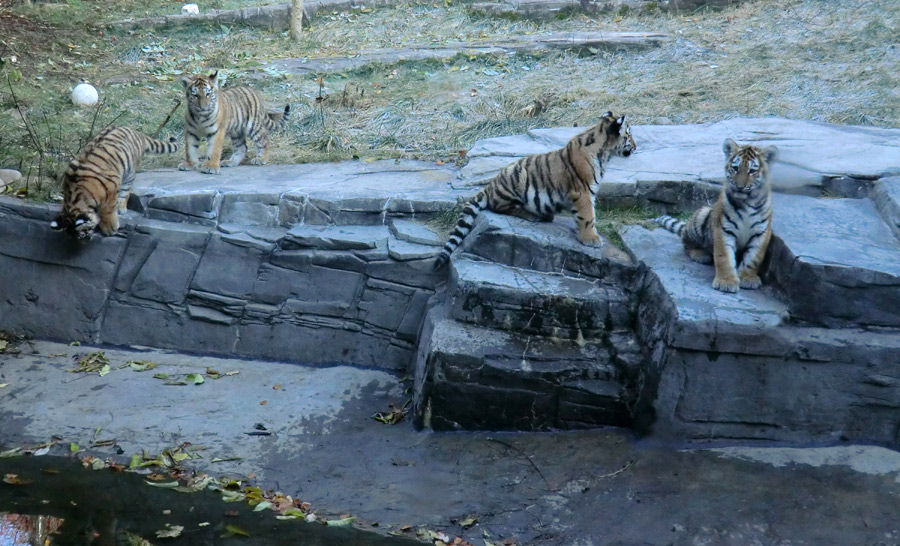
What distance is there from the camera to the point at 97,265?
279 inches

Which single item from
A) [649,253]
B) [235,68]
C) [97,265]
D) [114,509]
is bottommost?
[114,509]

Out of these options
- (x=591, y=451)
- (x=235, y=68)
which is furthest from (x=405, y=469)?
(x=235, y=68)

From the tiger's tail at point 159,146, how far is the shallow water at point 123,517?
3.22 meters

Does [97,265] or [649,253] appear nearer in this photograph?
[649,253]

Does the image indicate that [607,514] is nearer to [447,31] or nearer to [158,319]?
[158,319]

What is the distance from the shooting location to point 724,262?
559 cm

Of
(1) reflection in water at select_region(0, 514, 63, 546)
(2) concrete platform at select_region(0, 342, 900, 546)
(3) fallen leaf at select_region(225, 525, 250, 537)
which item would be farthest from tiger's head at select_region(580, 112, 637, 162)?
(1) reflection in water at select_region(0, 514, 63, 546)

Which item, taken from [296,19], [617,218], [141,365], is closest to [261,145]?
[141,365]

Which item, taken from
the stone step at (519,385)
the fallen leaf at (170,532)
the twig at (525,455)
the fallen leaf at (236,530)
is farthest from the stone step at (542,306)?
the fallen leaf at (170,532)

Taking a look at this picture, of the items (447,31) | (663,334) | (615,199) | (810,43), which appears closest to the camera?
(663,334)

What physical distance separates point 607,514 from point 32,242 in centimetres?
501

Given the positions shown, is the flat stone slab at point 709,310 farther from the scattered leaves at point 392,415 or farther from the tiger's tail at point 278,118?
the tiger's tail at point 278,118

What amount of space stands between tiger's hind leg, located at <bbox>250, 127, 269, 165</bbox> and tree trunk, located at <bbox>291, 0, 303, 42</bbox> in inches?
202

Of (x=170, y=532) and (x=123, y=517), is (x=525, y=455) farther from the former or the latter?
(x=123, y=517)
